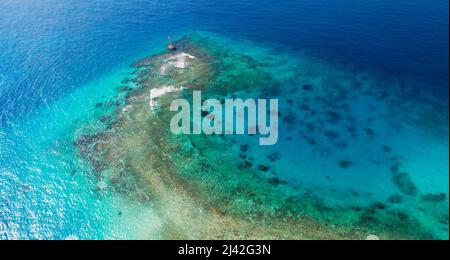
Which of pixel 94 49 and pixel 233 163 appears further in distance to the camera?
pixel 94 49

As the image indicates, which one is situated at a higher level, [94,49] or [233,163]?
[94,49]

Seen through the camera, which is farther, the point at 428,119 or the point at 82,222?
the point at 428,119

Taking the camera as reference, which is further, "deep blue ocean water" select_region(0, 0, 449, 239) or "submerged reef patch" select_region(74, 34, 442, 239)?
"deep blue ocean water" select_region(0, 0, 449, 239)

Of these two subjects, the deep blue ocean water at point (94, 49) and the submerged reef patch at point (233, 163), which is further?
the deep blue ocean water at point (94, 49)

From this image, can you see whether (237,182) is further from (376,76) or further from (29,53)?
(29,53)

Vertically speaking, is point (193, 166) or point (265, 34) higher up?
point (265, 34)

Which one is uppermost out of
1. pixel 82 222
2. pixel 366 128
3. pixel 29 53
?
pixel 29 53
